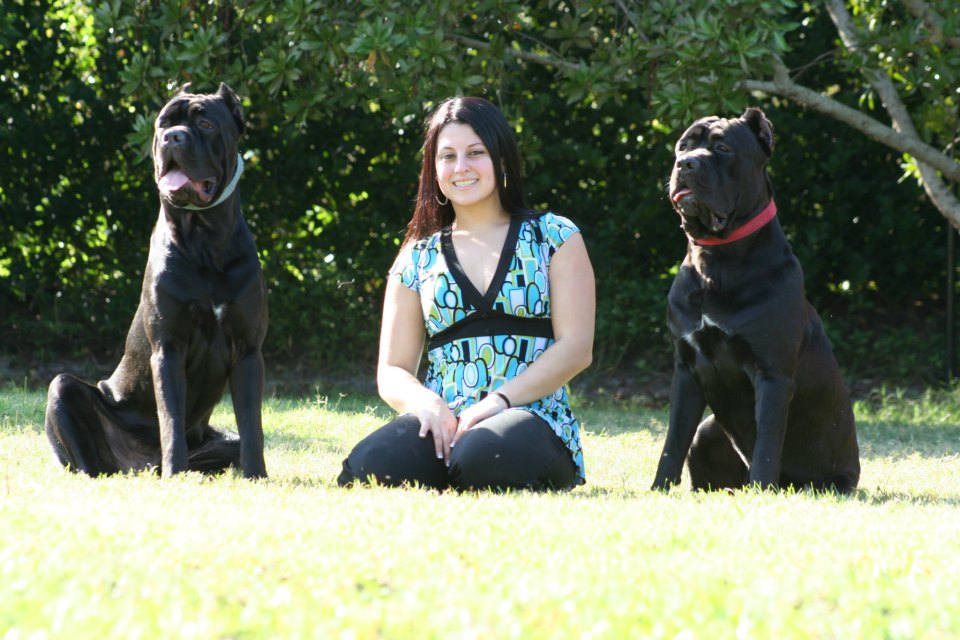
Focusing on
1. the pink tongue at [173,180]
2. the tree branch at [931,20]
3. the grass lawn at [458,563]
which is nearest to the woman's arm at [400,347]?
the grass lawn at [458,563]

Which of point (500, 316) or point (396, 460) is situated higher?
point (500, 316)

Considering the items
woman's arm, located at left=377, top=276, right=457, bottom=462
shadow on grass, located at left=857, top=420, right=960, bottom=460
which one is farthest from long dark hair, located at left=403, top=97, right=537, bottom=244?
shadow on grass, located at left=857, top=420, right=960, bottom=460

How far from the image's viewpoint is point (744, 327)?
13.5ft

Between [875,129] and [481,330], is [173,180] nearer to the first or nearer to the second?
[481,330]

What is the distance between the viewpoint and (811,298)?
376 inches

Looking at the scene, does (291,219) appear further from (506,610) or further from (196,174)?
(506,610)

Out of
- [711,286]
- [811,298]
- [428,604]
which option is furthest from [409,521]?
[811,298]

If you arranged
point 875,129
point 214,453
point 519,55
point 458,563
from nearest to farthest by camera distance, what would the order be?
1. point 458,563
2. point 214,453
3. point 519,55
4. point 875,129

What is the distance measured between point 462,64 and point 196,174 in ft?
9.22

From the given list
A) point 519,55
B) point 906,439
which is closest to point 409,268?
point 519,55

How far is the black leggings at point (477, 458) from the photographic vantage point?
392cm

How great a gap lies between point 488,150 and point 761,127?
1.00 m

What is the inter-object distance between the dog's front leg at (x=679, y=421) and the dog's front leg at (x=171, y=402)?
1.69 metres

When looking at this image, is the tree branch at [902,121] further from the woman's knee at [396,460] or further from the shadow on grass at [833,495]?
the woman's knee at [396,460]
